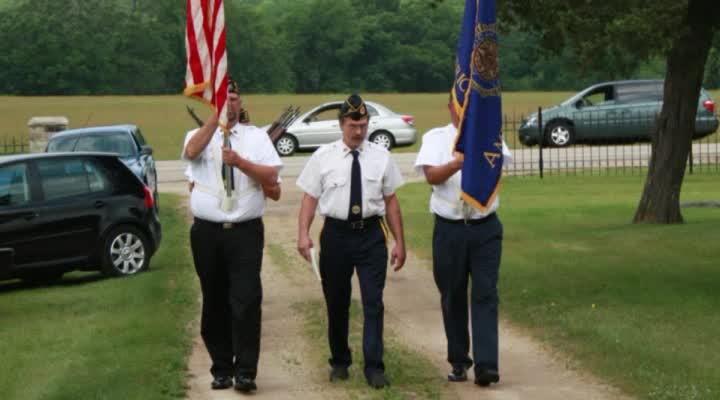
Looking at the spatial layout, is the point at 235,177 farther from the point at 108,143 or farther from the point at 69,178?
the point at 108,143

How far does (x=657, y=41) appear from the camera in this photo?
17078 mm

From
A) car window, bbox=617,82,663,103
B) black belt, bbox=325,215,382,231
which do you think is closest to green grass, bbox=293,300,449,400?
black belt, bbox=325,215,382,231

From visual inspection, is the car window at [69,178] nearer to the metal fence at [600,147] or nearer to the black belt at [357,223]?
the black belt at [357,223]

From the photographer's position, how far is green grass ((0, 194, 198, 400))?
9.06 m

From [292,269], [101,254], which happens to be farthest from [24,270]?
[292,269]

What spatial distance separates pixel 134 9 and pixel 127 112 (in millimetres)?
49604

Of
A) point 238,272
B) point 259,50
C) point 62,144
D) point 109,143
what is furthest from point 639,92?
point 259,50

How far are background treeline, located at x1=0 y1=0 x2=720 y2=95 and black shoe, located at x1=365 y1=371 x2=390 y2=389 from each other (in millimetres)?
89974

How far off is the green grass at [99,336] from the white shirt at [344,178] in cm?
154

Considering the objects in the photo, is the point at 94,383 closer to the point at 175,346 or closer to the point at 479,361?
the point at 175,346

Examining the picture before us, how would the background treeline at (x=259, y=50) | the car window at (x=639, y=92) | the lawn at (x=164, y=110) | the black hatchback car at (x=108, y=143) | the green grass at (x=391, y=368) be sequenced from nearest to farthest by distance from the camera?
the green grass at (x=391, y=368) → the black hatchback car at (x=108, y=143) → the car window at (x=639, y=92) → the lawn at (x=164, y=110) → the background treeline at (x=259, y=50)

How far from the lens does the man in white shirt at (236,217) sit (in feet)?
28.6

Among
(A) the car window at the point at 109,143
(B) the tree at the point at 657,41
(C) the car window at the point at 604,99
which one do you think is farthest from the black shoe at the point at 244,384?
(C) the car window at the point at 604,99

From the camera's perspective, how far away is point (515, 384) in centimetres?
905
